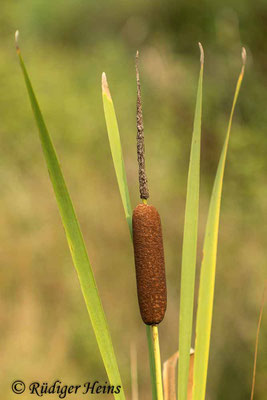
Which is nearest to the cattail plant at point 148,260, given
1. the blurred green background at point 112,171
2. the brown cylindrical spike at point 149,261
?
the brown cylindrical spike at point 149,261

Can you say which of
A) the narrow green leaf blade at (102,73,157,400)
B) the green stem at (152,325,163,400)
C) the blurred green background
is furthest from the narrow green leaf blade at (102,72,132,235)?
the blurred green background

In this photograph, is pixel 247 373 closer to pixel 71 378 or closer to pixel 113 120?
pixel 71 378

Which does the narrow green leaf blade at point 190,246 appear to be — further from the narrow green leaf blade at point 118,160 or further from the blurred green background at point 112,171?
the blurred green background at point 112,171

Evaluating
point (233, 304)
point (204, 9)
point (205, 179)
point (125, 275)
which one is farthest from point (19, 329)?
point (204, 9)

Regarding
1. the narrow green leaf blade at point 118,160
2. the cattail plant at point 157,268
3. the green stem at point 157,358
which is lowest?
the green stem at point 157,358

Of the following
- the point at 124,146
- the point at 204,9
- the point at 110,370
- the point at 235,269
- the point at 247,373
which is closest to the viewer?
the point at 110,370

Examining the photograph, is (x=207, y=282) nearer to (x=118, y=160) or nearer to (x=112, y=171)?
(x=118, y=160)
